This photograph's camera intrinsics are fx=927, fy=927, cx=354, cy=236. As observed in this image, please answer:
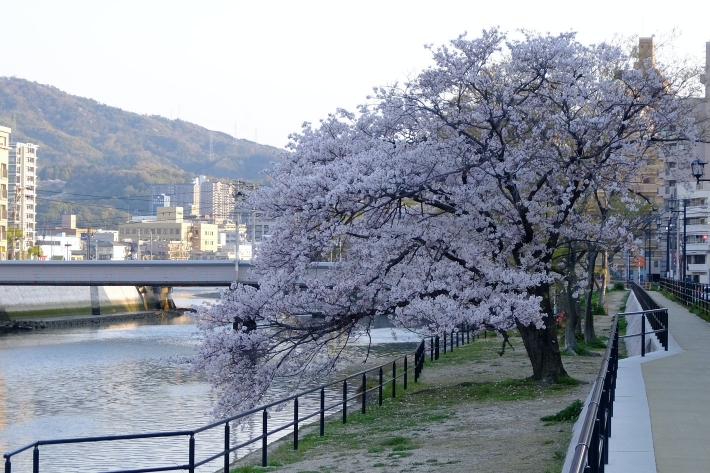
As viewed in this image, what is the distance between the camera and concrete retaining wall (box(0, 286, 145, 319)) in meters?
75.1

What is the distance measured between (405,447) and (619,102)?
27.3ft

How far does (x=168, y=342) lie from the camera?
49.9 m

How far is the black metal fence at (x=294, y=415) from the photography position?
11500mm

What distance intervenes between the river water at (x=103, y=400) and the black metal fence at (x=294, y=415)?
1.58 feet

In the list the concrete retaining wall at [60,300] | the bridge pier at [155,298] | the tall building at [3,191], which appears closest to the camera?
the concrete retaining wall at [60,300]

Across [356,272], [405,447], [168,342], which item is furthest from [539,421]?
[168,342]

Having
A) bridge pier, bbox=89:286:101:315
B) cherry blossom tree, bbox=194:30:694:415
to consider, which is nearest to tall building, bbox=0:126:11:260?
bridge pier, bbox=89:286:101:315

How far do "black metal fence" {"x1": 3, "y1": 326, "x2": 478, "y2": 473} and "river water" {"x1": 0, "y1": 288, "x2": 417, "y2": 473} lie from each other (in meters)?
0.48

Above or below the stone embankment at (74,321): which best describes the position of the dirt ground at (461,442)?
above

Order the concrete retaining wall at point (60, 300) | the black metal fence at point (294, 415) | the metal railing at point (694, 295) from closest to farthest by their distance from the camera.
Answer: the black metal fence at point (294, 415) → the metal railing at point (694, 295) → the concrete retaining wall at point (60, 300)

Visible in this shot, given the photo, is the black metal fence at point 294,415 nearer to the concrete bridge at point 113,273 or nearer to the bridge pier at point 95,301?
the concrete bridge at point 113,273

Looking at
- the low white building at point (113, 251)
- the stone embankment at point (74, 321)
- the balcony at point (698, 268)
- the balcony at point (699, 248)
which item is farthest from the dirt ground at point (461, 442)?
the low white building at point (113, 251)

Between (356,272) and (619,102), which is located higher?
(619,102)

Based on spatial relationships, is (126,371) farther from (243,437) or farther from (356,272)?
(356,272)
